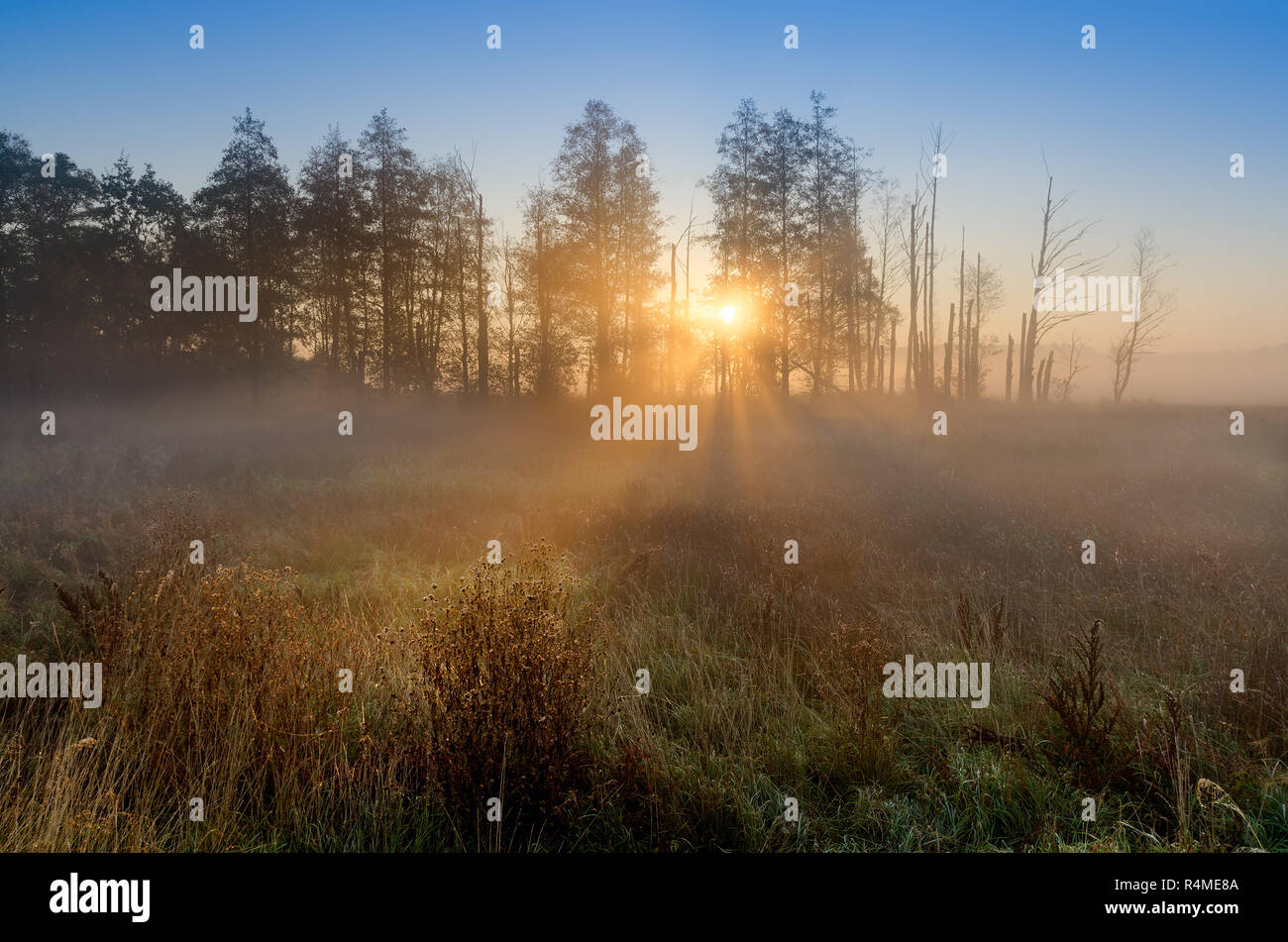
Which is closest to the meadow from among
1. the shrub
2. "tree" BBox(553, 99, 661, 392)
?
the shrub

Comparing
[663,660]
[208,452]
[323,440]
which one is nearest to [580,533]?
[663,660]

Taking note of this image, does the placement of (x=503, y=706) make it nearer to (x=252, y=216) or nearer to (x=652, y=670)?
(x=652, y=670)

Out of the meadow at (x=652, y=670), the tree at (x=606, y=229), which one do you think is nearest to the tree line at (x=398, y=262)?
the tree at (x=606, y=229)

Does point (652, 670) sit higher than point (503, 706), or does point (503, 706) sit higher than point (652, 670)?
point (503, 706)

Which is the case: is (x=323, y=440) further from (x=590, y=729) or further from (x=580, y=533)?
(x=590, y=729)

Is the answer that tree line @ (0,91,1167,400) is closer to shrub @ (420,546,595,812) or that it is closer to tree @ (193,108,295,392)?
tree @ (193,108,295,392)

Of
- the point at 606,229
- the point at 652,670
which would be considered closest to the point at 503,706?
the point at 652,670

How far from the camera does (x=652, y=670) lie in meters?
4.59

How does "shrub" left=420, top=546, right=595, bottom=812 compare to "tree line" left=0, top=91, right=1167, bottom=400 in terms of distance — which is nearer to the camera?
"shrub" left=420, top=546, right=595, bottom=812

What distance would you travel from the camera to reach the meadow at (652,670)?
2.85m

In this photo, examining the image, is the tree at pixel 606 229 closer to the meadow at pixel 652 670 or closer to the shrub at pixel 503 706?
the meadow at pixel 652 670

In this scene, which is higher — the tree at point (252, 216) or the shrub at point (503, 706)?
the tree at point (252, 216)

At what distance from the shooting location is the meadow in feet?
9.36
